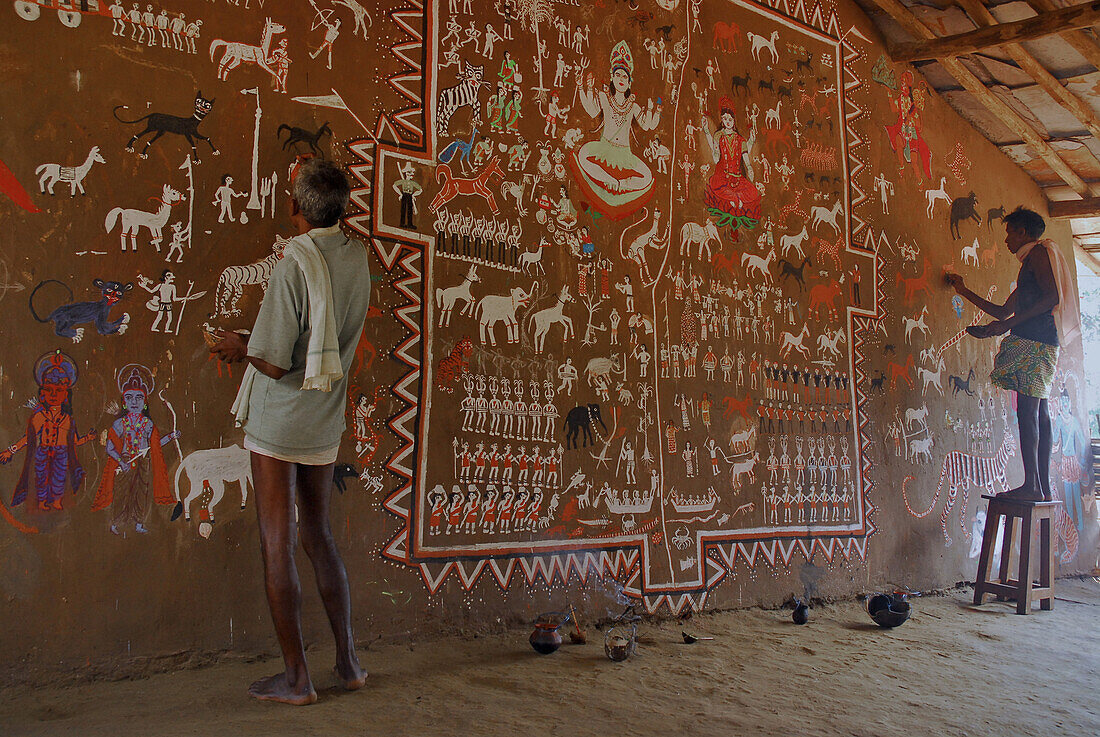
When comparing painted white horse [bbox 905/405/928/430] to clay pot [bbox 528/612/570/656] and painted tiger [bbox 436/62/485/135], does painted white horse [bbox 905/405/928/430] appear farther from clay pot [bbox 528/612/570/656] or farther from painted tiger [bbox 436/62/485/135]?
painted tiger [bbox 436/62/485/135]

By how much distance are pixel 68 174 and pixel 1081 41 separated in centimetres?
568

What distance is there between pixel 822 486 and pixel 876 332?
1.18 m

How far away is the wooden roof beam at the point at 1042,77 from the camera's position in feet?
16.4

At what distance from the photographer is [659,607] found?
3.78m

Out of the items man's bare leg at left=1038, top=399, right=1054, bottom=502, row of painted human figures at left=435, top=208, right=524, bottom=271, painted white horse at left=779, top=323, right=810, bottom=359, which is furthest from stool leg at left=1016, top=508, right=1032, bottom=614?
row of painted human figures at left=435, top=208, right=524, bottom=271

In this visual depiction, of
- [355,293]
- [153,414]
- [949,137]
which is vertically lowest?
[153,414]

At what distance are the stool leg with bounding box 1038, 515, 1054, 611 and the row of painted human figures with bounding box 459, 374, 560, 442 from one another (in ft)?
10.8

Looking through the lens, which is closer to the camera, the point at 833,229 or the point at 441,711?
the point at 441,711

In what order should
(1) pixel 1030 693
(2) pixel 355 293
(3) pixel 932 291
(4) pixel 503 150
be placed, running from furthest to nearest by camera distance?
(3) pixel 932 291
(4) pixel 503 150
(1) pixel 1030 693
(2) pixel 355 293

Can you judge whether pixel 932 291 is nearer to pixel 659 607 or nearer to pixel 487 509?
pixel 659 607

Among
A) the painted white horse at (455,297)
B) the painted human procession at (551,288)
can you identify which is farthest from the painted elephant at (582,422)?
the painted white horse at (455,297)

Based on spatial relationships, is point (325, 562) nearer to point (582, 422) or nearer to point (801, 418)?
point (582, 422)

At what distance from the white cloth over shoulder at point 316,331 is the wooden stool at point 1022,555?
4209 millimetres

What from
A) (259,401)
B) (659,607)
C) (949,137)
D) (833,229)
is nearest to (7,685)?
(259,401)
